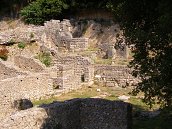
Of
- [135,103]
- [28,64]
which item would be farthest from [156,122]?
[28,64]

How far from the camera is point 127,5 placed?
629 inches

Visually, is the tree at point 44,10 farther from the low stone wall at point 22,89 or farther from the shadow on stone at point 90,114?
the shadow on stone at point 90,114

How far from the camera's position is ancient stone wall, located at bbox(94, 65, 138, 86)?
27891mm

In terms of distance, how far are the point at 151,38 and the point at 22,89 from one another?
10637mm

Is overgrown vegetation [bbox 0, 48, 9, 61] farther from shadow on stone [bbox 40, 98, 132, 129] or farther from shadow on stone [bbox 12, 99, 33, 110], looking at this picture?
shadow on stone [bbox 40, 98, 132, 129]

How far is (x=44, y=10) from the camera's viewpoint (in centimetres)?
4134

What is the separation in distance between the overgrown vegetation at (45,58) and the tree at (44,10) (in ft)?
29.8

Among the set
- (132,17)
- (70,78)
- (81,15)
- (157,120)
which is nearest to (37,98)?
(70,78)

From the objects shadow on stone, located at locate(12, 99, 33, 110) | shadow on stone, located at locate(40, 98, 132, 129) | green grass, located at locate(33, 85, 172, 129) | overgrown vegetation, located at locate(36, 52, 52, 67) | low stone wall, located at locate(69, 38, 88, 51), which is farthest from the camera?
low stone wall, located at locate(69, 38, 88, 51)

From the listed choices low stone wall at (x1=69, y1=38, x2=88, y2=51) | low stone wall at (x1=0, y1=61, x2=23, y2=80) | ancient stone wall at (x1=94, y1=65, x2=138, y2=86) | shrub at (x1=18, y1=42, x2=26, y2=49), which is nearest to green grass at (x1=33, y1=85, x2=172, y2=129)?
ancient stone wall at (x1=94, y1=65, x2=138, y2=86)

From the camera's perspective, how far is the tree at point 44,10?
41250mm

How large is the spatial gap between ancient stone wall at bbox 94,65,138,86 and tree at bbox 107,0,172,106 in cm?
1152

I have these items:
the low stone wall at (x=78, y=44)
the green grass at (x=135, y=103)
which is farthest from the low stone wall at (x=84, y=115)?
the low stone wall at (x=78, y=44)

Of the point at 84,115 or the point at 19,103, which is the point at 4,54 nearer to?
the point at 19,103
